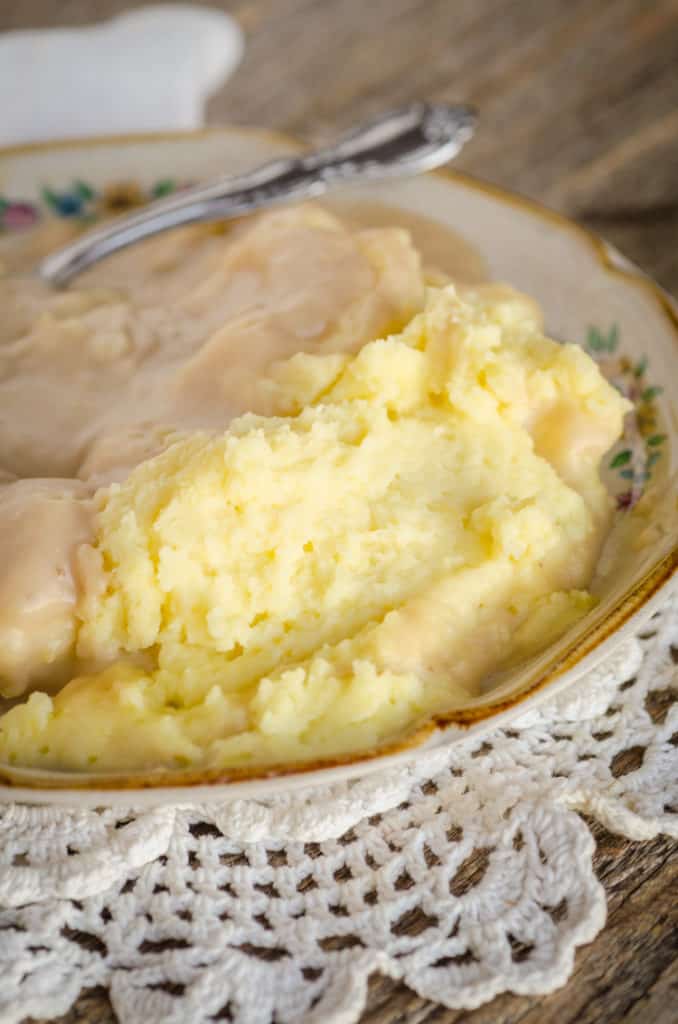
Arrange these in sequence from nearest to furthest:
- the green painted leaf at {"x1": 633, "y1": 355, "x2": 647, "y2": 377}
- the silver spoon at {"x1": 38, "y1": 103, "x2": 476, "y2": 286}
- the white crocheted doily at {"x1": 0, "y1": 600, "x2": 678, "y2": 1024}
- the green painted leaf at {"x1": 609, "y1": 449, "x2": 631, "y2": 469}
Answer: the white crocheted doily at {"x1": 0, "y1": 600, "x2": 678, "y2": 1024} → the green painted leaf at {"x1": 609, "y1": 449, "x2": 631, "y2": 469} → the green painted leaf at {"x1": 633, "y1": 355, "x2": 647, "y2": 377} → the silver spoon at {"x1": 38, "y1": 103, "x2": 476, "y2": 286}

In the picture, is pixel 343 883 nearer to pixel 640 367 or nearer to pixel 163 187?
pixel 640 367

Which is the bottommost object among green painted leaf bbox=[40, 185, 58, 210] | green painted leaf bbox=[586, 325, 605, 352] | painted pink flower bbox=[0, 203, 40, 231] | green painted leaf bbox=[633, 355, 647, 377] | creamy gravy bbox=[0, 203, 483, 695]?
painted pink flower bbox=[0, 203, 40, 231]

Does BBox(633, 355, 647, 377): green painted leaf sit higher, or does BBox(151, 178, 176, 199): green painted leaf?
BBox(633, 355, 647, 377): green painted leaf

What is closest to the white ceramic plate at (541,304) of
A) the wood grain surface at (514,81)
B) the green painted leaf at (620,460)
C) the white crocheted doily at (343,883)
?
the green painted leaf at (620,460)

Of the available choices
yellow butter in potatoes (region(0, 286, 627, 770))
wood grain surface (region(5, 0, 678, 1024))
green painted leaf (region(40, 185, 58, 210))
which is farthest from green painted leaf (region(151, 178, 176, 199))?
yellow butter in potatoes (region(0, 286, 627, 770))

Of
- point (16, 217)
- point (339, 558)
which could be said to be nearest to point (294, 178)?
point (16, 217)

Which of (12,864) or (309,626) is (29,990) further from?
(309,626)

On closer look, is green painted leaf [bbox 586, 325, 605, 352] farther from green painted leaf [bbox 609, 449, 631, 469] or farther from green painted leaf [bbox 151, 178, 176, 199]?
green painted leaf [bbox 151, 178, 176, 199]
